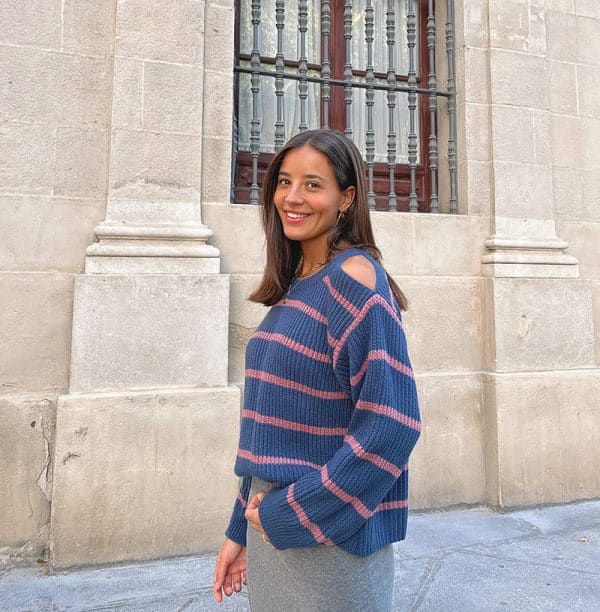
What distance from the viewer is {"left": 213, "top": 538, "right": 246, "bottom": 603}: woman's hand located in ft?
4.92

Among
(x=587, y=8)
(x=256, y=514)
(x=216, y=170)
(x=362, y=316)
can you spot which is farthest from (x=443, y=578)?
(x=587, y=8)

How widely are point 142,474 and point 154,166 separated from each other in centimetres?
205

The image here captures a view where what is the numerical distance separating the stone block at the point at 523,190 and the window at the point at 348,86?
55 cm

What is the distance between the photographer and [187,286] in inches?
128

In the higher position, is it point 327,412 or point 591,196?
point 591,196

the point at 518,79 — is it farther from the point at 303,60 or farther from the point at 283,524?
the point at 283,524

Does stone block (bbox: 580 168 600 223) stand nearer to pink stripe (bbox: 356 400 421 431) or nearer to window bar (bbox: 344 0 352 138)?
window bar (bbox: 344 0 352 138)

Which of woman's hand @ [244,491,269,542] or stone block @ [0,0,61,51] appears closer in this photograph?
woman's hand @ [244,491,269,542]

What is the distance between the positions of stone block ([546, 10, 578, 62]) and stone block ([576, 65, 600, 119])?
0.16 metres

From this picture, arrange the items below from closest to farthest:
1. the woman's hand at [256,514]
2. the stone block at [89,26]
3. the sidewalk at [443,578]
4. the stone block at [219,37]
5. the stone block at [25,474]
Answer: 1. the woman's hand at [256,514]
2. the sidewalk at [443,578]
3. the stone block at [25,474]
4. the stone block at [89,26]
5. the stone block at [219,37]

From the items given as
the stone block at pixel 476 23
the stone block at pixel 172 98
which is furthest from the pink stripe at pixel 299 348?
the stone block at pixel 476 23

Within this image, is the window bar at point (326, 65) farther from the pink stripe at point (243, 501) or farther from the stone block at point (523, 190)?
the pink stripe at point (243, 501)

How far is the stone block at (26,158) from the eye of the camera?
324 centimetres

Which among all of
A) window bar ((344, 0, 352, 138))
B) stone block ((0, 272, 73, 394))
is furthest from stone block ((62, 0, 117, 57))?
window bar ((344, 0, 352, 138))
